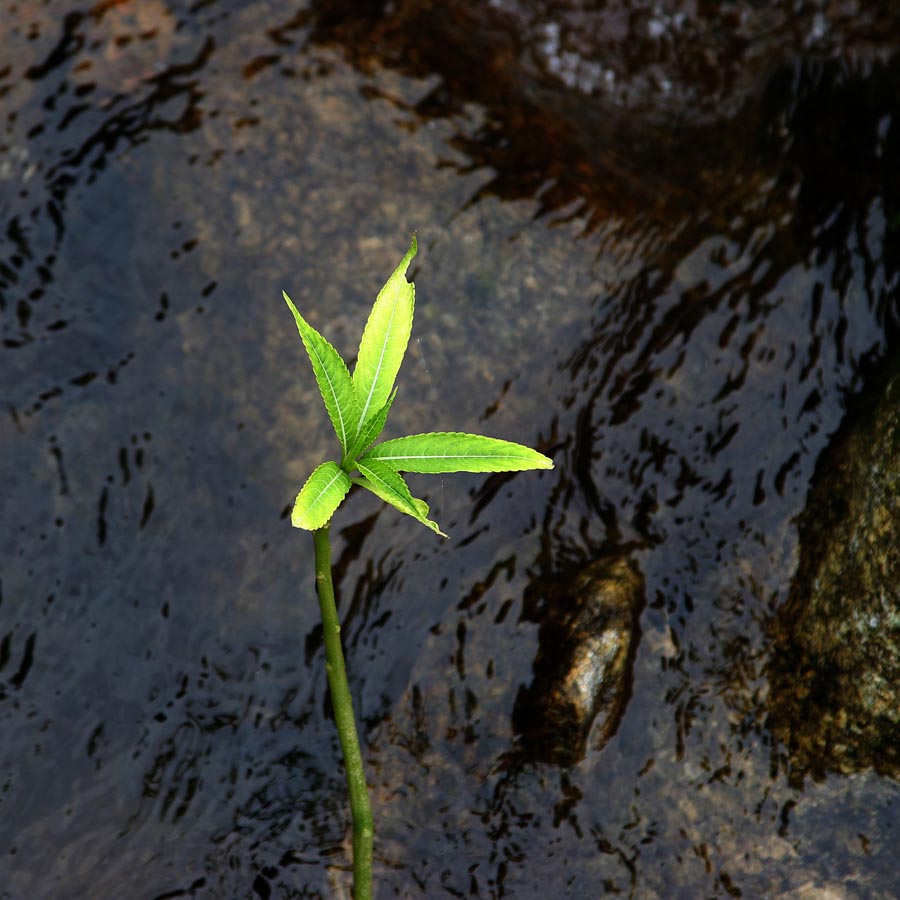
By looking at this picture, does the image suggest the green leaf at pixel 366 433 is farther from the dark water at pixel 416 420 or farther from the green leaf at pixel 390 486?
the dark water at pixel 416 420

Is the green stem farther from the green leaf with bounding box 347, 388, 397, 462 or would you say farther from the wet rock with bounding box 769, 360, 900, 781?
the wet rock with bounding box 769, 360, 900, 781

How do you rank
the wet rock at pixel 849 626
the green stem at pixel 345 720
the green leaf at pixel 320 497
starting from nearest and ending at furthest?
the green leaf at pixel 320 497 < the green stem at pixel 345 720 < the wet rock at pixel 849 626

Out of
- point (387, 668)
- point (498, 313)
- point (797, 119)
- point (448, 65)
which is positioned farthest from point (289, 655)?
point (797, 119)

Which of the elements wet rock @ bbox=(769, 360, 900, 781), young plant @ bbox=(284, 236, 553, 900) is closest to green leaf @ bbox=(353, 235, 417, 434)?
young plant @ bbox=(284, 236, 553, 900)

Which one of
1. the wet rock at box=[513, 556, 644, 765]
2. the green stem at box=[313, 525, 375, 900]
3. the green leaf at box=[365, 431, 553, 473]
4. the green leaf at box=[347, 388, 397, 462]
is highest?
the green leaf at box=[347, 388, 397, 462]

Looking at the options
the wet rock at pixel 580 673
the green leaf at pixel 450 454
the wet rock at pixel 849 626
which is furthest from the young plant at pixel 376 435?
the wet rock at pixel 849 626

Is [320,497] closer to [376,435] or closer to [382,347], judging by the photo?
[376,435]

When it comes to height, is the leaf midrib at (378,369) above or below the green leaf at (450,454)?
above
